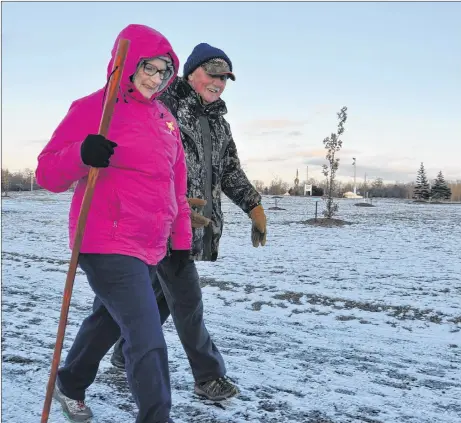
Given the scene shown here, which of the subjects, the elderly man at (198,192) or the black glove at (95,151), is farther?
the elderly man at (198,192)

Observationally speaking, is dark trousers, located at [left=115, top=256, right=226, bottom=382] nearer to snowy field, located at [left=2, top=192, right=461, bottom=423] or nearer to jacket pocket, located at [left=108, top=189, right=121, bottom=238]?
snowy field, located at [left=2, top=192, right=461, bottom=423]

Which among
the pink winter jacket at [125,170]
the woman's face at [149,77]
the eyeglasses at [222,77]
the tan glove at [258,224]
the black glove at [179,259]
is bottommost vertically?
the black glove at [179,259]

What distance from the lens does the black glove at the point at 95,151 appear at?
6.35 ft

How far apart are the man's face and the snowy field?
1.65m

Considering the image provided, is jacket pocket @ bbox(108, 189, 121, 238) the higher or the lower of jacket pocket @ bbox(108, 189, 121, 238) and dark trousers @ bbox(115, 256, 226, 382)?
the higher

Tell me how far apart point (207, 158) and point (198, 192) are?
21cm

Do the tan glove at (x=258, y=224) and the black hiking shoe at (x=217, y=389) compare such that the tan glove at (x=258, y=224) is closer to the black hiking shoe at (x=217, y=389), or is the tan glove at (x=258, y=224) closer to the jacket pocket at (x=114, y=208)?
the black hiking shoe at (x=217, y=389)

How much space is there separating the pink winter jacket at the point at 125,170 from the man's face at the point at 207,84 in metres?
0.52

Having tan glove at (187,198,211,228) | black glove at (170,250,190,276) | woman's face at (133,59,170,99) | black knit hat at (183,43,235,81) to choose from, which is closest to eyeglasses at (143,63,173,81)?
woman's face at (133,59,170,99)

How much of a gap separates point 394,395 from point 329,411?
0.48 metres

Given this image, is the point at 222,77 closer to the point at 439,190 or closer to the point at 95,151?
the point at 95,151

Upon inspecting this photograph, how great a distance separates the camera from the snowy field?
2701 mm

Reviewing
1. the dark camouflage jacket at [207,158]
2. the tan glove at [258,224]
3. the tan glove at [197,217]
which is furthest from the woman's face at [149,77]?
the tan glove at [258,224]

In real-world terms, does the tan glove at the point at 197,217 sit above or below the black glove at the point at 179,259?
above
